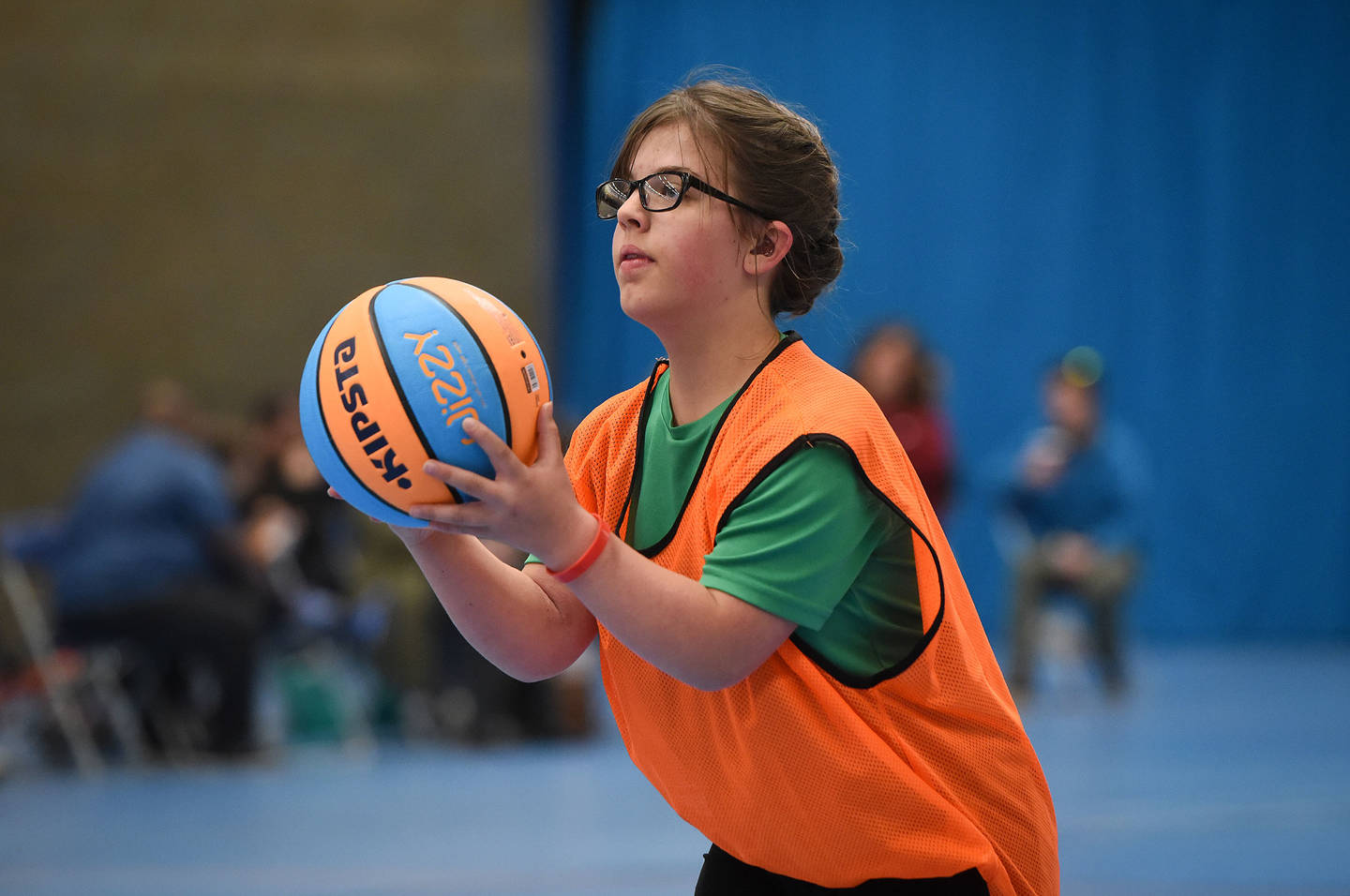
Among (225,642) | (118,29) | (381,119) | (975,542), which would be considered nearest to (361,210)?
(381,119)

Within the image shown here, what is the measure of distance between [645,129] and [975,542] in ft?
30.4

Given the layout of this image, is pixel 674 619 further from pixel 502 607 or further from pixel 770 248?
A: pixel 770 248

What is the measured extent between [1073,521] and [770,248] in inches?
264

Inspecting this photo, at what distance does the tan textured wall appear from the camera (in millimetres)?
8766

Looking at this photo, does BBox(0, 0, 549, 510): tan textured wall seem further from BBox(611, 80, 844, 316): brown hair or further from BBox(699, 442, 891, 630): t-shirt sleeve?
BBox(699, 442, 891, 630): t-shirt sleeve

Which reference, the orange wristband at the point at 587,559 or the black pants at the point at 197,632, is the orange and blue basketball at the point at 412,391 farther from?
the black pants at the point at 197,632

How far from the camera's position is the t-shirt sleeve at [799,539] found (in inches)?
59.2

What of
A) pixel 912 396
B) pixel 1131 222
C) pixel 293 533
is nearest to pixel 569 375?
pixel 293 533

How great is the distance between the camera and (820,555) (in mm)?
1530

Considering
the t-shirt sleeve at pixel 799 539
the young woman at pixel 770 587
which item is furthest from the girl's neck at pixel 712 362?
the t-shirt sleeve at pixel 799 539

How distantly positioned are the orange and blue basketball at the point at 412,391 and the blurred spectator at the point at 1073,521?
6.59m

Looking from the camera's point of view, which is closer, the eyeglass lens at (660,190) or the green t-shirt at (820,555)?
the green t-shirt at (820,555)

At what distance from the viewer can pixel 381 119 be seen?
9.38 m

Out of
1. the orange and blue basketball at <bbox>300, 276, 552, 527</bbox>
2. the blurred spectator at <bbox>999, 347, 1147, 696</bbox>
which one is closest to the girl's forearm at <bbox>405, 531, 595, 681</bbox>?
the orange and blue basketball at <bbox>300, 276, 552, 527</bbox>
